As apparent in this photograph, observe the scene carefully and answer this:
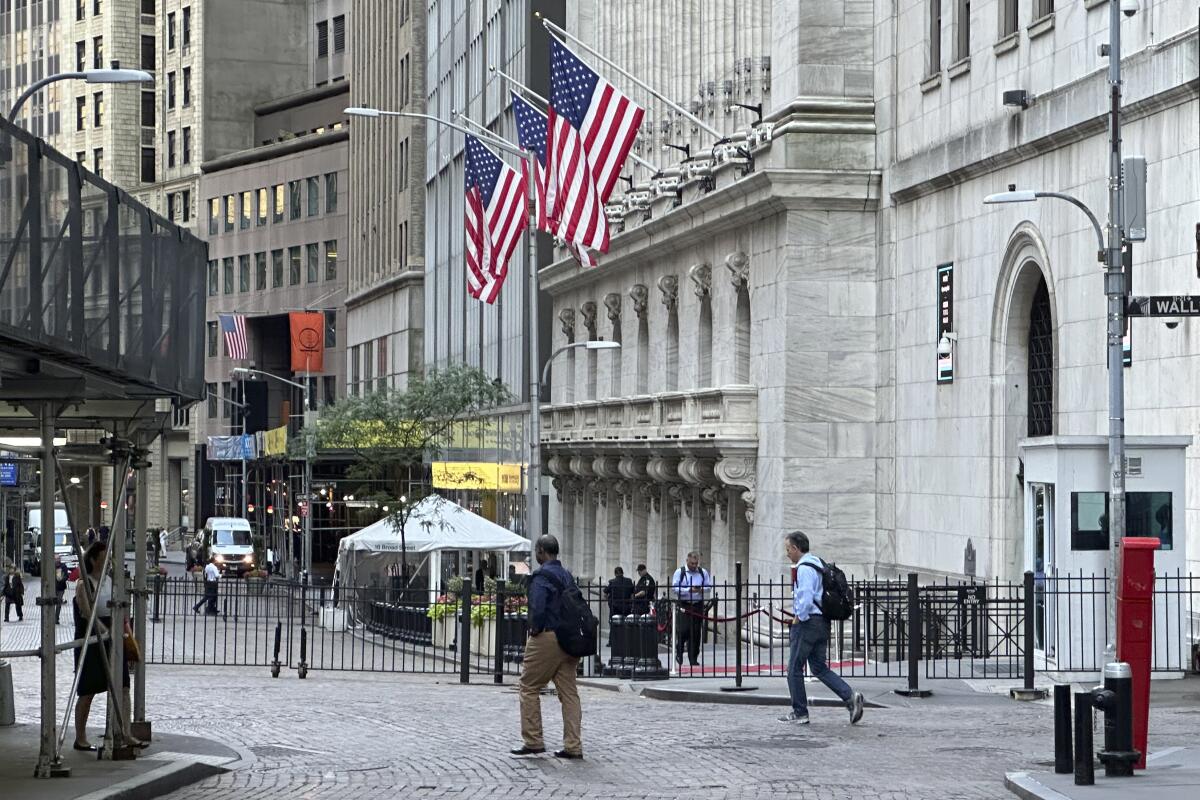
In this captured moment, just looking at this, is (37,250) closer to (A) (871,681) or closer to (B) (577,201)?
(A) (871,681)

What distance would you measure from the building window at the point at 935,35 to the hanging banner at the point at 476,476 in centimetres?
2214

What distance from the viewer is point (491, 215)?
37188 mm

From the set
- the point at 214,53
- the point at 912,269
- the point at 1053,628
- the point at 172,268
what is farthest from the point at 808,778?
the point at 214,53

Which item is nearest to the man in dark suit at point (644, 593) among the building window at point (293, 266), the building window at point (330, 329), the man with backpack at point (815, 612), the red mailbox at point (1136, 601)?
the man with backpack at point (815, 612)

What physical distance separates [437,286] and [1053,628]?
56036mm

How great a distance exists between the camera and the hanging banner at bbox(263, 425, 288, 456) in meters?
79.6

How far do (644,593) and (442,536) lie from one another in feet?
27.2

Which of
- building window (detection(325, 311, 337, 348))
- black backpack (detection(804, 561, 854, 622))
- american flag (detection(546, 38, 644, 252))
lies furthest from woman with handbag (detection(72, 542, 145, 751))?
building window (detection(325, 311, 337, 348))

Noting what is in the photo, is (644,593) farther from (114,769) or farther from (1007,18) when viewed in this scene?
(114,769)

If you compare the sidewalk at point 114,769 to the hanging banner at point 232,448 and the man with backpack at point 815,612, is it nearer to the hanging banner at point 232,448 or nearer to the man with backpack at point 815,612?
the man with backpack at point 815,612

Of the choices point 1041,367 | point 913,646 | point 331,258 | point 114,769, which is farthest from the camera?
point 331,258

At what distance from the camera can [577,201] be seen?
33.4m

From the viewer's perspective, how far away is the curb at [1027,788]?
14358 millimetres

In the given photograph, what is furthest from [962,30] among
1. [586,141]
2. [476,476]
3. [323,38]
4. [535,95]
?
[323,38]
